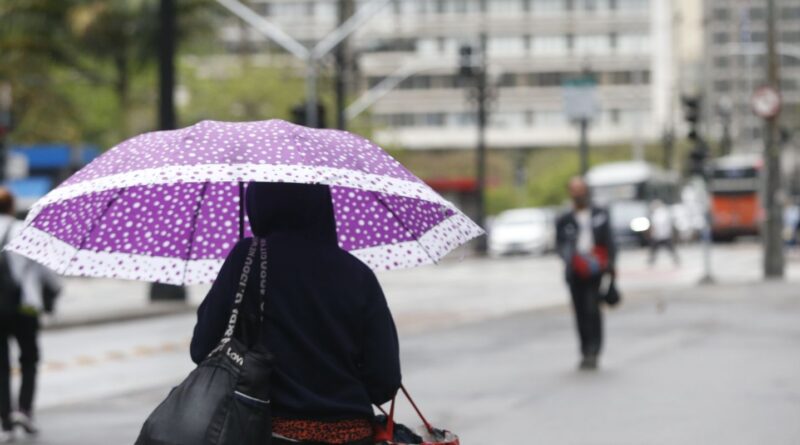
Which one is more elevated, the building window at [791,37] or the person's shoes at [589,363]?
the person's shoes at [589,363]

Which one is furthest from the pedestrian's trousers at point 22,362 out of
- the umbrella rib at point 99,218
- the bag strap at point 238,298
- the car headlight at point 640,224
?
the car headlight at point 640,224

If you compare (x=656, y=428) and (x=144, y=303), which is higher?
(x=656, y=428)

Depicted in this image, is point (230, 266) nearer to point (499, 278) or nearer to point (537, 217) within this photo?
point (499, 278)

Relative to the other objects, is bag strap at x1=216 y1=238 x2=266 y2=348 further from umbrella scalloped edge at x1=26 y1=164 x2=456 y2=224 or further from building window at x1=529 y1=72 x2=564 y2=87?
building window at x1=529 y1=72 x2=564 y2=87

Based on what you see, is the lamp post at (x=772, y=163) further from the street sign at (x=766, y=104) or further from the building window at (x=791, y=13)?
the building window at (x=791, y=13)

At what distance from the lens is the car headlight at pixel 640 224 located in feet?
169

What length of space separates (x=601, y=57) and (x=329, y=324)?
113 m

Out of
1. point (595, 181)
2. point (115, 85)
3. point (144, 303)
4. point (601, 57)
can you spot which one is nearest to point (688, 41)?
point (601, 57)

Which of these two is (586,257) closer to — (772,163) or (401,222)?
(401,222)

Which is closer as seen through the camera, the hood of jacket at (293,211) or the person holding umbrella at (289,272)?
the person holding umbrella at (289,272)

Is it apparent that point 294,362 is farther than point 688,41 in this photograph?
No

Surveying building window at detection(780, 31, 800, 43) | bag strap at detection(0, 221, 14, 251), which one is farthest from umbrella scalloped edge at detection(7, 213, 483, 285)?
building window at detection(780, 31, 800, 43)

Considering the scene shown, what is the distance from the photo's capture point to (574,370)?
15.4 m

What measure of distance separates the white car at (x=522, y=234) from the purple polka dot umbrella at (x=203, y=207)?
165 feet
